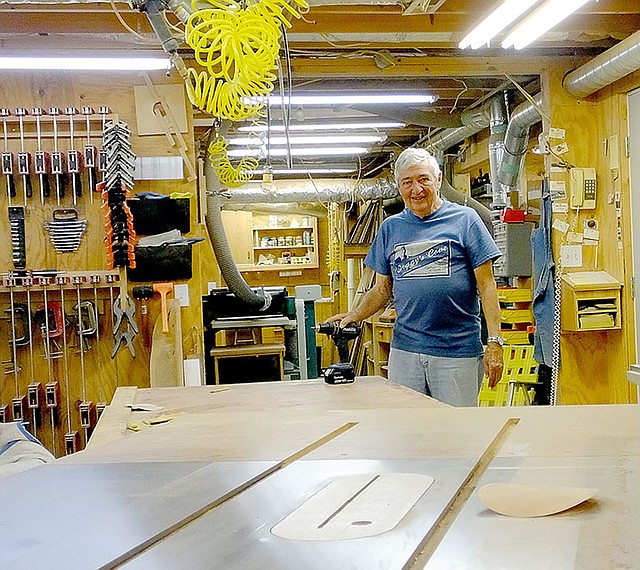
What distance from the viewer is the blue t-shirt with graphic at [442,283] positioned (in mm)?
2871

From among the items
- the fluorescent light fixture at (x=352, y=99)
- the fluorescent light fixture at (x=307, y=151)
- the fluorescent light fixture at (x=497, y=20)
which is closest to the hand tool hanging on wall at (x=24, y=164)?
the fluorescent light fixture at (x=352, y=99)

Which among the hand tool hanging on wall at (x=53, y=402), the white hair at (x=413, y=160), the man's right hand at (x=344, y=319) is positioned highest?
the white hair at (x=413, y=160)

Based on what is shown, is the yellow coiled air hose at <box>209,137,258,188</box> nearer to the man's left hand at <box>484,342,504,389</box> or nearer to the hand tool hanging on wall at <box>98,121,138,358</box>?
the hand tool hanging on wall at <box>98,121,138,358</box>

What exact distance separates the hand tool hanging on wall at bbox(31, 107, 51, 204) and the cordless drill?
2126mm

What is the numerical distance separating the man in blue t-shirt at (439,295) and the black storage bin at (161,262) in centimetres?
161

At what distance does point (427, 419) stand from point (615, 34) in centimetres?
360

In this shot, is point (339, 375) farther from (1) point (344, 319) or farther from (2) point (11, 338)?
(2) point (11, 338)

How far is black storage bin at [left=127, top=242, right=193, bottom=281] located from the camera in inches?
170

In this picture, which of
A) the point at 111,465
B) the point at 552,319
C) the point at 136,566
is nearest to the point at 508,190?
the point at 552,319

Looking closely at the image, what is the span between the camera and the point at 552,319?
15.8ft

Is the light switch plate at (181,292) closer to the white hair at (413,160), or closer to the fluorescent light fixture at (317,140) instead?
the white hair at (413,160)

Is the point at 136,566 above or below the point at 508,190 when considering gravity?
below

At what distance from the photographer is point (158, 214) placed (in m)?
4.34

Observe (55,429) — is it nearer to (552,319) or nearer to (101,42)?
(101,42)
